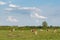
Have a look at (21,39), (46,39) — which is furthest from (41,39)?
(21,39)

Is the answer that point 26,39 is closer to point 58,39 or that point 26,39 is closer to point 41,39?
point 41,39

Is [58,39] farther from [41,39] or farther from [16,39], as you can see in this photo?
[16,39]

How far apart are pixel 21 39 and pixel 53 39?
523 cm

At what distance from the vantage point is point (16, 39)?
1406 inches

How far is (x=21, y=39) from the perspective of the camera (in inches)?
1405

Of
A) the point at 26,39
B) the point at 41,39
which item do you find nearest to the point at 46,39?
the point at 41,39

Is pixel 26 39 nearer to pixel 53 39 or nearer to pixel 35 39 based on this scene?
pixel 35 39

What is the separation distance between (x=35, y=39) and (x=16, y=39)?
Result: 3.20 m

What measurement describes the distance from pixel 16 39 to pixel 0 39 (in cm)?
261

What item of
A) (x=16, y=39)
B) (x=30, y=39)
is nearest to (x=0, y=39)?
(x=16, y=39)

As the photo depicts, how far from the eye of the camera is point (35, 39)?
34.9 meters

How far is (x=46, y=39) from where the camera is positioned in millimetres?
35344

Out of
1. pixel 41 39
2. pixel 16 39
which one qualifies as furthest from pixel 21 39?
pixel 41 39

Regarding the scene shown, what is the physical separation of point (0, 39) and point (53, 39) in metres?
→ 8.64
